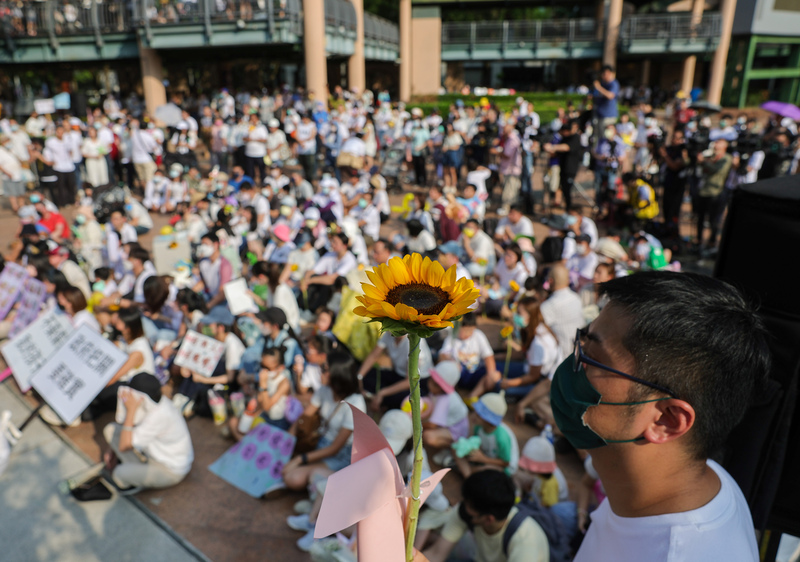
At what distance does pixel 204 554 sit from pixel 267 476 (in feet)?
2.60

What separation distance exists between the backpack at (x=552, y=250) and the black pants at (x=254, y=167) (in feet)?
30.8

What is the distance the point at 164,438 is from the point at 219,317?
233 centimetres

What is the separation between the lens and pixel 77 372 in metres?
4.85

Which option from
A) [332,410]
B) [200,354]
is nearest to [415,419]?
[332,410]

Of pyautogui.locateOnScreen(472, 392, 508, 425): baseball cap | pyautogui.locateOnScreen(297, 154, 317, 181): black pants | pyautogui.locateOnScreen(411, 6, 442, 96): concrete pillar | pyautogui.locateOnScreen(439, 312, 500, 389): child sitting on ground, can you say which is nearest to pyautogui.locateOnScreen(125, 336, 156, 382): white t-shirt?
pyautogui.locateOnScreen(439, 312, 500, 389): child sitting on ground

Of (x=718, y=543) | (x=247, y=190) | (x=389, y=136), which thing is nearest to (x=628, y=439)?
(x=718, y=543)

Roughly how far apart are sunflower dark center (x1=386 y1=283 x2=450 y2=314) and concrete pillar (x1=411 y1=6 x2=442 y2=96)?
32286mm

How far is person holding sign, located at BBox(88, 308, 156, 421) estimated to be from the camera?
5.07 meters

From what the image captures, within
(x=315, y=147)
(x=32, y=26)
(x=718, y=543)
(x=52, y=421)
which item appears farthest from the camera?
(x=32, y=26)

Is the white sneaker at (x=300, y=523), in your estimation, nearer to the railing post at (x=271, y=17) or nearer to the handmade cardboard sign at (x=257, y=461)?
the handmade cardboard sign at (x=257, y=461)

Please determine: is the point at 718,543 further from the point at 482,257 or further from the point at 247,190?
the point at 247,190

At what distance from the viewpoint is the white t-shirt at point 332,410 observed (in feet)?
14.1

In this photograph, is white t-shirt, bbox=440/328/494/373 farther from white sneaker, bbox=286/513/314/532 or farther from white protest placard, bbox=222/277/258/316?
white protest placard, bbox=222/277/258/316

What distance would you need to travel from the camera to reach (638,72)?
36062mm
